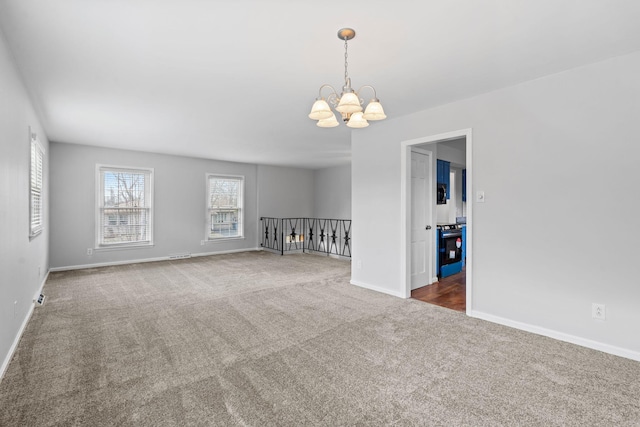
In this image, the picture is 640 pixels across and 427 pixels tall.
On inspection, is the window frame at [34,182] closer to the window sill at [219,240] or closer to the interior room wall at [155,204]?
the interior room wall at [155,204]

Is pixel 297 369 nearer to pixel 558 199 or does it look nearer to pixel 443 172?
pixel 558 199

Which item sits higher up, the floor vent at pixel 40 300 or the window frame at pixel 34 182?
the window frame at pixel 34 182

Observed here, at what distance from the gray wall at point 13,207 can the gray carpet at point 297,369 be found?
25 cm

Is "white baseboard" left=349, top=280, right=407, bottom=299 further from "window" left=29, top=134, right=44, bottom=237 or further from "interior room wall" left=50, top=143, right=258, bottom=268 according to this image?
"interior room wall" left=50, top=143, right=258, bottom=268

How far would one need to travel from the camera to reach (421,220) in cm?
445

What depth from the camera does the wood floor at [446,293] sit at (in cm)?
374

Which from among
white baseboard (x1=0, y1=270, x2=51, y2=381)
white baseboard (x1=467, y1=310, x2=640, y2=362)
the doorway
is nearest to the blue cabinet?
the doorway

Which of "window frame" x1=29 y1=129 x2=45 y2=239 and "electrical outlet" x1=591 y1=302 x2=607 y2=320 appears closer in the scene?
"electrical outlet" x1=591 y1=302 x2=607 y2=320

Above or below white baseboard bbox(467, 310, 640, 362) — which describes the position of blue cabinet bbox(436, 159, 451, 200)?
above

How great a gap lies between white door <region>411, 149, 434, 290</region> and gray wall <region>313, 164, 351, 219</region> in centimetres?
413

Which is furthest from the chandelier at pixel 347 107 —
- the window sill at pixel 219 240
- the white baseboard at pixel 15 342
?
the window sill at pixel 219 240

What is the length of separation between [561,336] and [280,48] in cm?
346

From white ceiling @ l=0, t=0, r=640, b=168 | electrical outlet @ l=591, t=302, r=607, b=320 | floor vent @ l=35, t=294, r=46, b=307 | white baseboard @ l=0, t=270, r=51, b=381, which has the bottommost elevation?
white baseboard @ l=0, t=270, r=51, b=381

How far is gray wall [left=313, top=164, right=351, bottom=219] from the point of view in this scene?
28.5ft
